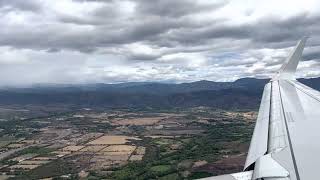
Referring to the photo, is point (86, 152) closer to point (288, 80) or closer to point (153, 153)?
point (153, 153)

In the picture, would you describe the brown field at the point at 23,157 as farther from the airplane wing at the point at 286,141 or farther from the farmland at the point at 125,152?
the airplane wing at the point at 286,141

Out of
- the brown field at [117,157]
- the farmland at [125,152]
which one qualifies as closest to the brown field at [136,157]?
the farmland at [125,152]

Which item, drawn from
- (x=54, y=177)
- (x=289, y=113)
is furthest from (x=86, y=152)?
(x=289, y=113)

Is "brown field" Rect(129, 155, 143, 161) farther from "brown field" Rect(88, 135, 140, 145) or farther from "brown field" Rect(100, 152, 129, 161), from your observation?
"brown field" Rect(88, 135, 140, 145)

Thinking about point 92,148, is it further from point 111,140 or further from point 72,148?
point 111,140

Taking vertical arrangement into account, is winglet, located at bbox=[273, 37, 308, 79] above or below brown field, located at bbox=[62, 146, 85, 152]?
above

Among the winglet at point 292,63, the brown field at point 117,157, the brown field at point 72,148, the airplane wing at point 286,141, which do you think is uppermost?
the winglet at point 292,63

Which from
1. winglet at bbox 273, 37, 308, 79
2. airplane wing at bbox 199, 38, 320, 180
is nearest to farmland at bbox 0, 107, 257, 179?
winglet at bbox 273, 37, 308, 79
